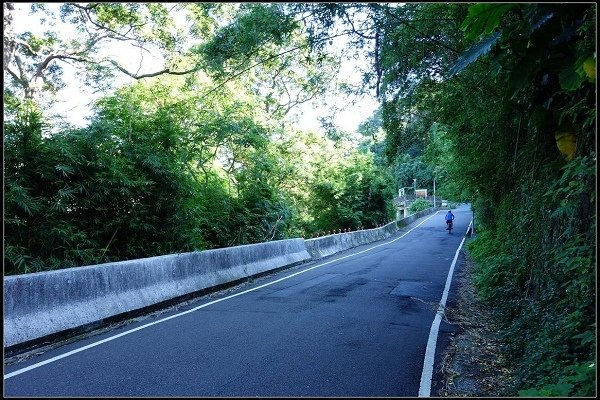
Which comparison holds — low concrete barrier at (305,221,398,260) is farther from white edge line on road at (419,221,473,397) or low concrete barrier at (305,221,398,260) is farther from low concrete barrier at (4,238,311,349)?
white edge line on road at (419,221,473,397)

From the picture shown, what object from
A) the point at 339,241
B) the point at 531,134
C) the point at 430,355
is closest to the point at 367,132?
the point at 531,134

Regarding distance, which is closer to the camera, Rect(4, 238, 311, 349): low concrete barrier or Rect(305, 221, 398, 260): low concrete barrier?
Rect(4, 238, 311, 349): low concrete barrier

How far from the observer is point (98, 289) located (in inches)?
318

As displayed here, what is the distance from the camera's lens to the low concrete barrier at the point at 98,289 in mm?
6562

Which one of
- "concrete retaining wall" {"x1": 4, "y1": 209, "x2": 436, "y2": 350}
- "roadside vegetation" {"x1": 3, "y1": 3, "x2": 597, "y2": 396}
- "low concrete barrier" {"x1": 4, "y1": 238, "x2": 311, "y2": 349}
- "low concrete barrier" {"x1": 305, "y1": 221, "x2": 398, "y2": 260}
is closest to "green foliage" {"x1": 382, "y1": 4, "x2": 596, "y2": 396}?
"roadside vegetation" {"x1": 3, "y1": 3, "x2": 597, "y2": 396}

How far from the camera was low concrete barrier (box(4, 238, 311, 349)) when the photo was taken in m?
6.56

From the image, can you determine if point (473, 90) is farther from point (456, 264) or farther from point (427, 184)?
point (427, 184)

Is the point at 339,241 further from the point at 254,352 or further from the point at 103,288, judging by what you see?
the point at 254,352

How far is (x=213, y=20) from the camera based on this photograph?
16.1 metres

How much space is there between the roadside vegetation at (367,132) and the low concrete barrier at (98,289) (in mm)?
978

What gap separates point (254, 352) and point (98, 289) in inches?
133

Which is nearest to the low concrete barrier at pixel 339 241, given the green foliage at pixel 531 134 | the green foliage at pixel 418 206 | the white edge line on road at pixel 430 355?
the green foliage at pixel 531 134

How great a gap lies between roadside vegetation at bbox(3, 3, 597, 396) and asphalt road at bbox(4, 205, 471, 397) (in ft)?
5.08

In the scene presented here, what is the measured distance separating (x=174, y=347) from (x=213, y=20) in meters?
12.7
